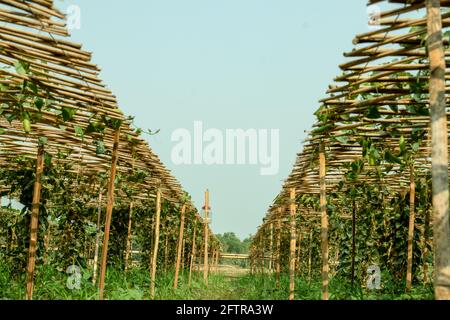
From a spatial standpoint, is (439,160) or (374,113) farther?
(374,113)

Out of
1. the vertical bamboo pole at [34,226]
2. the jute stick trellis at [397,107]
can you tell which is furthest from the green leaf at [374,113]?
the vertical bamboo pole at [34,226]

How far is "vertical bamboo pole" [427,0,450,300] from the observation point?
320cm

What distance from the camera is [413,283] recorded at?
1150 cm

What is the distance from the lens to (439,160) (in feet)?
10.8

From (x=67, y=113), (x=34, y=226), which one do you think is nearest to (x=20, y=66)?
(x=67, y=113)

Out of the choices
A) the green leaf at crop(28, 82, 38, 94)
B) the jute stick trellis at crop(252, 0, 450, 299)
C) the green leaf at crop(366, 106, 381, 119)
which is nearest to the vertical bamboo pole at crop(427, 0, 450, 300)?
the jute stick trellis at crop(252, 0, 450, 299)

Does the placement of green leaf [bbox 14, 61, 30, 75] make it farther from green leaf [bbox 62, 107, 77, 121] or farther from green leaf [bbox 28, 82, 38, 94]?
green leaf [bbox 62, 107, 77, 121]

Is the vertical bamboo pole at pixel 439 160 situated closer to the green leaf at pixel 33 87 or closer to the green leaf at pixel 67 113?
the green leaf at pixel 33 87

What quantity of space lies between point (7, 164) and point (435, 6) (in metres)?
8.89

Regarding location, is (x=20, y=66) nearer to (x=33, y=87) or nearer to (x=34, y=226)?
(x=33, y=87)

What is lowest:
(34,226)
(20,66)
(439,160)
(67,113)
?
(34,226)

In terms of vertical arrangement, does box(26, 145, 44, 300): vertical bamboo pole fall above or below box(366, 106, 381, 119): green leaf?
below

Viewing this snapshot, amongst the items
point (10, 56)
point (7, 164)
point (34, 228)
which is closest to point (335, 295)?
point (34, 228)
